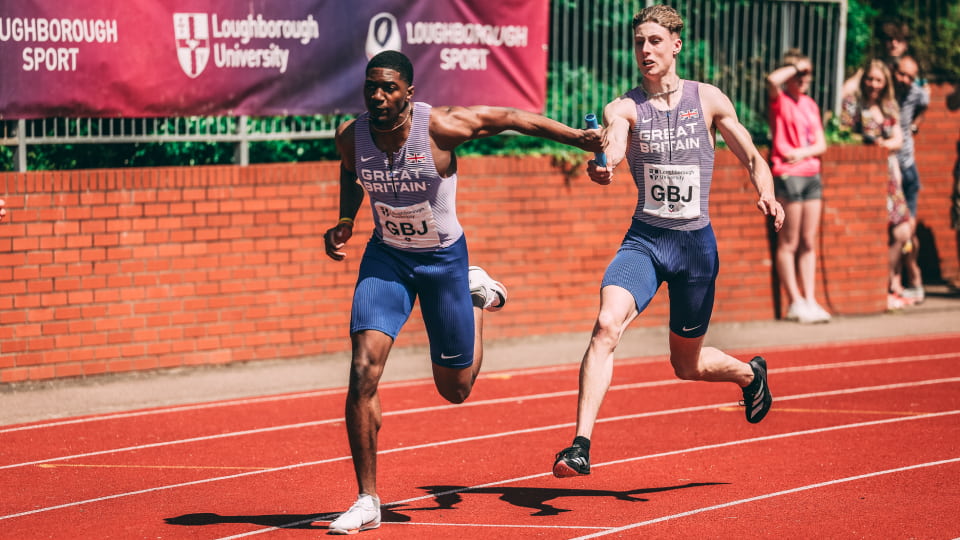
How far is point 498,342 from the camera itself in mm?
13469

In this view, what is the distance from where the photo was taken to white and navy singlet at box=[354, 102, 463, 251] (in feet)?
23.2

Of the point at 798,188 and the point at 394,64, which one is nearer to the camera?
the point at 394,64

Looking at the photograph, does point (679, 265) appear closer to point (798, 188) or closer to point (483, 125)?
point (483, 125)

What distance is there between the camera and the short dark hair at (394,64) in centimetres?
692

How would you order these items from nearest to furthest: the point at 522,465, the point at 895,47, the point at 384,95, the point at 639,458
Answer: the point at 384,95 < the point at 522,465 < the point at 639,458 < the point at 895,47

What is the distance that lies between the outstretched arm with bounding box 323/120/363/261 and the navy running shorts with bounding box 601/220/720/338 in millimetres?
1430

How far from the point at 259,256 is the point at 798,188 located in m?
5.36

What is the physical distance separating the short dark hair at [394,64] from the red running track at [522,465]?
6.88ft

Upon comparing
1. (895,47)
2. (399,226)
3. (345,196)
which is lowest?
(399,226)

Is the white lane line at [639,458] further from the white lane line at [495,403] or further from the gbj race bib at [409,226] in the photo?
the gbj race bib at [409,226]

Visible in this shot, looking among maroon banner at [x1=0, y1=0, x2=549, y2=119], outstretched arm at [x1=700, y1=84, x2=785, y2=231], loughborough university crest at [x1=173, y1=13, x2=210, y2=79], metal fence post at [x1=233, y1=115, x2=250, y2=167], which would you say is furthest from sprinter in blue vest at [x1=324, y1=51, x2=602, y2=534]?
metal fence post at [x1=233, y1=115, x2=250, y2=167]

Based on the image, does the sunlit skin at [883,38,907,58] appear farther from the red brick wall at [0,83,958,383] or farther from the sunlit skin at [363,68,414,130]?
the sunlit skin at [363,68,414,130]

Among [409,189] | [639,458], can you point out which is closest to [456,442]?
[639,458]

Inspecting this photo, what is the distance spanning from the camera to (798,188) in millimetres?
14461
